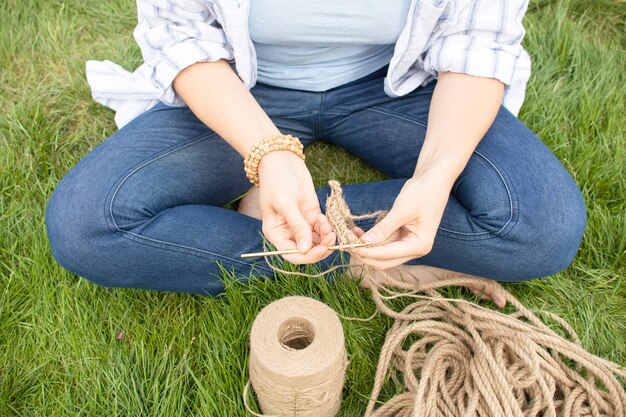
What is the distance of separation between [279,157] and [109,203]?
0.36 meters

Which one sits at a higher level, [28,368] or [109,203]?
[109,203]

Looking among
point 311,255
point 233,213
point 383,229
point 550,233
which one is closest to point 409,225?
point 383,229

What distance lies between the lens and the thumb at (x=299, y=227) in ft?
3.23

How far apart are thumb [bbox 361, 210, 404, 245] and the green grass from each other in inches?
12.1

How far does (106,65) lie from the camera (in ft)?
5.27

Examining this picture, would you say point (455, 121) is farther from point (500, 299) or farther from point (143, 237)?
point (143, 237)

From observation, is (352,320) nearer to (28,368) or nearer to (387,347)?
(387,347)

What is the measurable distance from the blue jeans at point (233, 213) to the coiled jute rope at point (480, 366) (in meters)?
0.11

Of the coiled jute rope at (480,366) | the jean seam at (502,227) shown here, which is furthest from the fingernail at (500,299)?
the jean seam at (502,227)

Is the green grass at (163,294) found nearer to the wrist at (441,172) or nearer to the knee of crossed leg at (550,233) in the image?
the knee of crossed leg at (550,233)

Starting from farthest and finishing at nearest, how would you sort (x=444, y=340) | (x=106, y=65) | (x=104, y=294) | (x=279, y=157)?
(x=106, y=65) < (x=104, y=294) < (x=444, y=340) < (x=279, y=157)

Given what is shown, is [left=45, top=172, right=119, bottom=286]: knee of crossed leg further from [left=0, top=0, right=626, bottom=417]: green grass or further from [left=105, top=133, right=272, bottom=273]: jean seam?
[left=0, top=0, right=626, bottom=417]: green grass

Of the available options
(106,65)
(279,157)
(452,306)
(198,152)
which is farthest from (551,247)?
(106,65)

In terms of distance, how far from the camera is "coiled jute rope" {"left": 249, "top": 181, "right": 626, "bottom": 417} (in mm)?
1119
